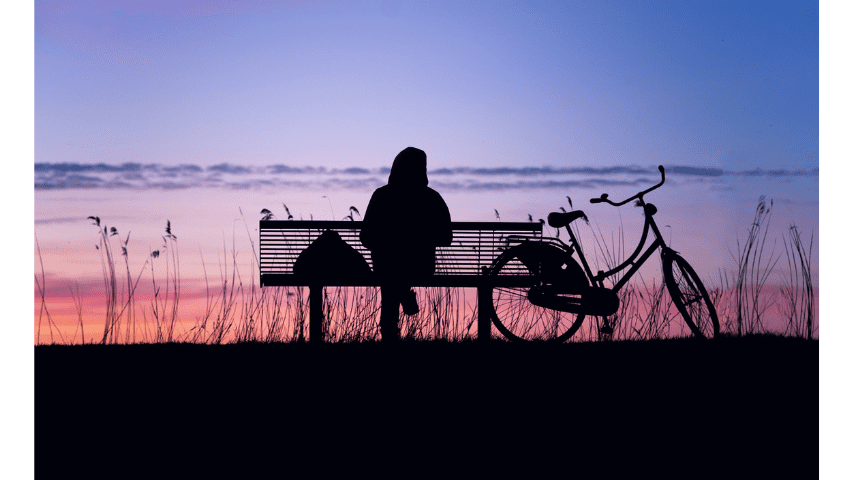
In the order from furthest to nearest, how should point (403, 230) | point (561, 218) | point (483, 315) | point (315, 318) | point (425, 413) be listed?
point (561, 218) → point (483, 315) → point (315, 318) → point (403, 230) → point (425, 413)

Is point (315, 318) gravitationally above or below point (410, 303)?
below

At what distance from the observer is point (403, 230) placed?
18.3 feet

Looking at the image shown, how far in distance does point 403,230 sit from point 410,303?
60 centimetres

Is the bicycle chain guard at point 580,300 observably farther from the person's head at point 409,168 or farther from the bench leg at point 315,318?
the bench leg at point 315,318

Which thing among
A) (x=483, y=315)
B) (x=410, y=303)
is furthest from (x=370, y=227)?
(x=483, y=315)

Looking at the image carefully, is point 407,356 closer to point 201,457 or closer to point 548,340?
point 548,340

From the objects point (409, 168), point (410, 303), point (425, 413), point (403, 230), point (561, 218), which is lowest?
point (425, 413)

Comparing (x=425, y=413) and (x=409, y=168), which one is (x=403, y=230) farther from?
(x=425, y=413)

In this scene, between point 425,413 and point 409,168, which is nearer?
point 425,413

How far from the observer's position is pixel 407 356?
5.44m

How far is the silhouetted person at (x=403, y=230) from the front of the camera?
5590 millimetres

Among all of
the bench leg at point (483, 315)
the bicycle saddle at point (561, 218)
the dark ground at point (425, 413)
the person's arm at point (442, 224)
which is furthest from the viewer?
the bicycle saddle at point (561, 218)

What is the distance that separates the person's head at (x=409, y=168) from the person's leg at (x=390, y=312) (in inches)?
33.0

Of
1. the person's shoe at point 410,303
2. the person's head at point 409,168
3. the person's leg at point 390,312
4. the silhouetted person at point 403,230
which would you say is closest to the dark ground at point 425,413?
the person's leg at point 390,312
